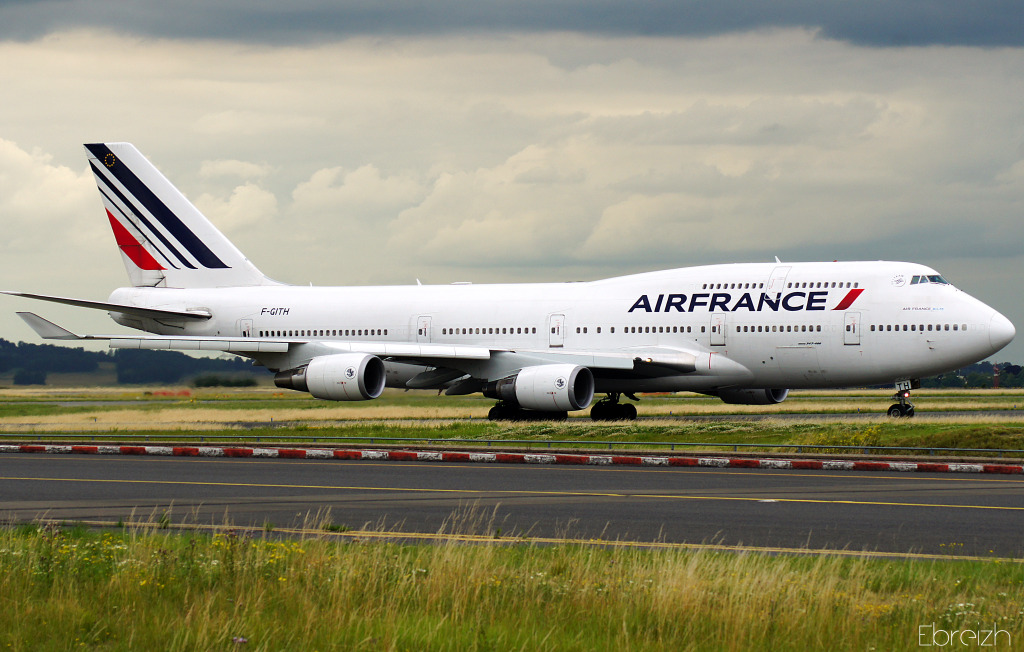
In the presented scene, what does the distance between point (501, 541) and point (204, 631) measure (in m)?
5.37

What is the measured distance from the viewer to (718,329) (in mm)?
37656

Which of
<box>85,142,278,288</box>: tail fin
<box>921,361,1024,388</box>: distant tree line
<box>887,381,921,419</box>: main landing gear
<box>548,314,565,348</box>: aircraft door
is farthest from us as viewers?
<box>921,361,1024,388</box>: distant tree line

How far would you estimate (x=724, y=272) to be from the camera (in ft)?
127

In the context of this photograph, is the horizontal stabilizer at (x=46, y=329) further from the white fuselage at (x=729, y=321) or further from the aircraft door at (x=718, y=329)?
the aircraft door at (x=718, y=329)

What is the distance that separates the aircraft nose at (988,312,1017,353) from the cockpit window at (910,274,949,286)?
1752 mm

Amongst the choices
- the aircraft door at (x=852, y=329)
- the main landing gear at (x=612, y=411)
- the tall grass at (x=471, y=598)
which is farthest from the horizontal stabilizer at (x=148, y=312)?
the tall grass at (x=471, y=598)

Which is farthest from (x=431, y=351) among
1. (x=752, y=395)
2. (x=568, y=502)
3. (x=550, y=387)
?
(x=568, y=502)

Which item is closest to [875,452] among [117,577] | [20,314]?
[117,577]

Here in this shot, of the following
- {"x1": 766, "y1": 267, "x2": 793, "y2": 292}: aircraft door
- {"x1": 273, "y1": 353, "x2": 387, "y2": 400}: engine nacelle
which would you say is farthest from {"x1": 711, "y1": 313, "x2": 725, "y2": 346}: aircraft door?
{"x1": 273, "y1": 353, "x2": 387, "y2": 400}: engine nacelle

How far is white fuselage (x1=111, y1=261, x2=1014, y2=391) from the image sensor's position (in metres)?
35.9

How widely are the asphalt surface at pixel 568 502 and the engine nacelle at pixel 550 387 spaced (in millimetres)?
11149

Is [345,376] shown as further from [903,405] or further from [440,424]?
[903,405]

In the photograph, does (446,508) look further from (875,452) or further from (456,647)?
(875,452)

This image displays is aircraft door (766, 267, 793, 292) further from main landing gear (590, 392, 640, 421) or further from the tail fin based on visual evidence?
the tail fin
